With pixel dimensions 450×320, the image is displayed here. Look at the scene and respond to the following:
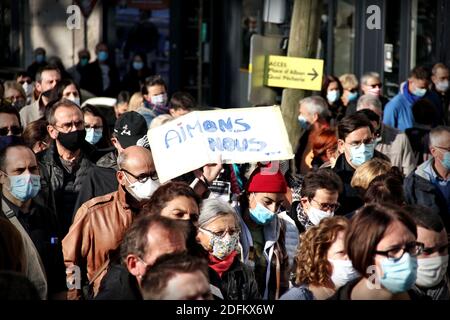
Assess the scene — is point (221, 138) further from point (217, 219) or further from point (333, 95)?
point (333, 95)

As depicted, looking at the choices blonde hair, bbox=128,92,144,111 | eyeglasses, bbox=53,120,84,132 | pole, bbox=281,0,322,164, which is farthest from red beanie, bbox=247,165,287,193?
blonde hair, bbox=128,92,144,111

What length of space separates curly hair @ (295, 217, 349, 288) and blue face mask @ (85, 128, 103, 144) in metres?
4.55

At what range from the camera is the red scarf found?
6.10 m

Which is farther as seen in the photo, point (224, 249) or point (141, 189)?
point (141, 189)

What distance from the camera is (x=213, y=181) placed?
7832 millimetres

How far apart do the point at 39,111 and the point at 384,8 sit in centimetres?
798

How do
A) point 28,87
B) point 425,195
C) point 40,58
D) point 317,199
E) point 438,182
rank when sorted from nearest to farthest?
point 317,199 → point 425,195 → point 438,182 → point 28,87 → point 40,58

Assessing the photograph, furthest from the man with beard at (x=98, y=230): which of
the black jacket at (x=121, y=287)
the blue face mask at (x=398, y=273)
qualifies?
the blue face mask at (x=398, y=273)

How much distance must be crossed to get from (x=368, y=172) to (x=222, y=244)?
212 cm

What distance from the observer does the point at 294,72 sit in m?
11.6

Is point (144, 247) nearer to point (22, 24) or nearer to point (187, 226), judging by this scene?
point (187, 226)

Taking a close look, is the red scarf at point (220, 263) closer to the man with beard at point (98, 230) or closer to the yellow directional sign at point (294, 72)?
the man with beard at point (98, 230)

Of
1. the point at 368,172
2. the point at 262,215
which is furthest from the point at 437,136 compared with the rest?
the point at 262,215
